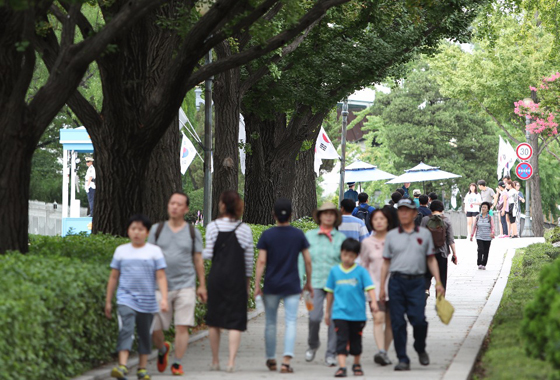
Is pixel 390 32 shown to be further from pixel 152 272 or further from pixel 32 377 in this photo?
pixel 32 377

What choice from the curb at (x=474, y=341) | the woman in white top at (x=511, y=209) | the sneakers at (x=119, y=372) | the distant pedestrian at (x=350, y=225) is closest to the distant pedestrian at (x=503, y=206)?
the woman in white top at (x=511, y=209)

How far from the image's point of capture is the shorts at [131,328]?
30.5 ft

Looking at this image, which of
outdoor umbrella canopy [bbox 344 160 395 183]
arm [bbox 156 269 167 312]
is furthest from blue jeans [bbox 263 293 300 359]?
outdoor umbrella canopy [bbox 344 160 395 183]

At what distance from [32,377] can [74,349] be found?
116cm

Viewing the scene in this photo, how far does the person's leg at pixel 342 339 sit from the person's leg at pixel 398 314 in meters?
0.57

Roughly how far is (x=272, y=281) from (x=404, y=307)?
1348 mm

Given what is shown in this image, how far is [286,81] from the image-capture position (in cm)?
2462

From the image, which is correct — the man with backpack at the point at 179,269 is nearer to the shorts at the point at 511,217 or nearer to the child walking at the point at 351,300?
the child walking at the point at 351,300

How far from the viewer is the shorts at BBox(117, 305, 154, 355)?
9.30m

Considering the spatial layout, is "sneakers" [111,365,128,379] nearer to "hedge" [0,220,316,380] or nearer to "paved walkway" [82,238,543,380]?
"hedge" [0,220,316,380]

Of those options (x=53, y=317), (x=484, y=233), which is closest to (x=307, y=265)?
(x=53, y=317)

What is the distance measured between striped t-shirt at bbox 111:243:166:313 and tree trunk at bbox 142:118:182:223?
7014 mm

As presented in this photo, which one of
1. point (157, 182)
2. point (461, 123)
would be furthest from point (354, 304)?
point (461, 123)

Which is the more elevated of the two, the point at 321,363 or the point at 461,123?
the point at 461,123
